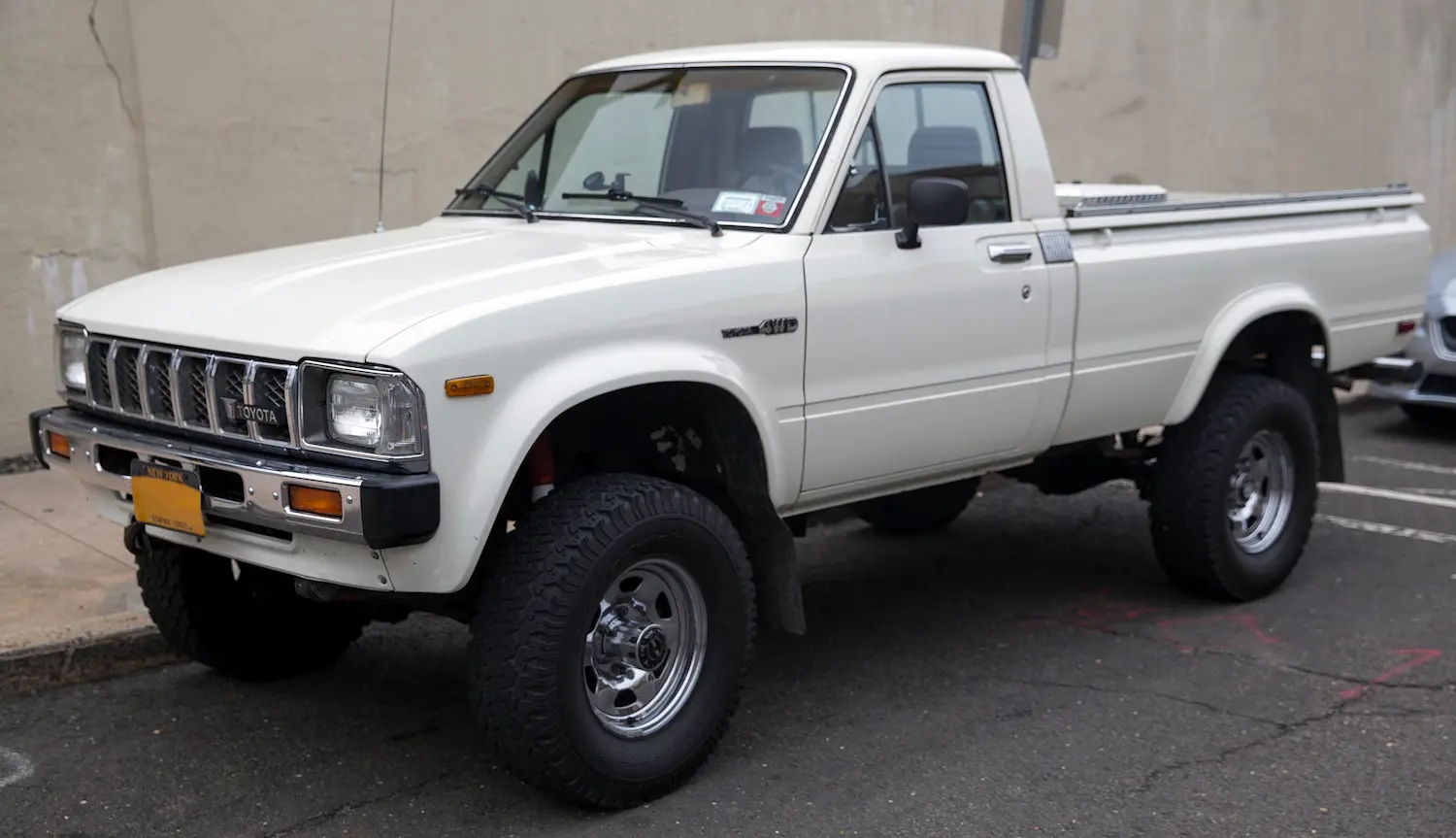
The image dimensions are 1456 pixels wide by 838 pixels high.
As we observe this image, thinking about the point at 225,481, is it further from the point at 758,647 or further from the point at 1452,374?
the point at 1452,374

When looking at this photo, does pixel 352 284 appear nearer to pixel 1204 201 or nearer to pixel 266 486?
pixel 266 486

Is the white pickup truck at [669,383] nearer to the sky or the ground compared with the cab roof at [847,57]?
nearer to the ground

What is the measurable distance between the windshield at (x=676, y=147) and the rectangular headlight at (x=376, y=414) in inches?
54.2

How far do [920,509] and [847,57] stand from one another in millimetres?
2435

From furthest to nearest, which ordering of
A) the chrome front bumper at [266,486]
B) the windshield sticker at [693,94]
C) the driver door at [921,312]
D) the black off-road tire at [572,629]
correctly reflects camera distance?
the windshield sticker at [693,94], the driver door at [921,312], the black off-road tire at [572,629], the chrome front bumper at [266,486]

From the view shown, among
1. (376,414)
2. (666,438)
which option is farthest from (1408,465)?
(376,414)

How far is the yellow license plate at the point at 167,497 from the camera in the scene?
387 cm

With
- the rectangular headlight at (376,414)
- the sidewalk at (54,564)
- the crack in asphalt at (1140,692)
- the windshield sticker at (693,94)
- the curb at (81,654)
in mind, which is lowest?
the crack in asphalt at (1140,692)

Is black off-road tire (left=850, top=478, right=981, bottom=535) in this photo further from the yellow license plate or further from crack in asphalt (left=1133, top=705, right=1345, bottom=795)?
the yellow license plate

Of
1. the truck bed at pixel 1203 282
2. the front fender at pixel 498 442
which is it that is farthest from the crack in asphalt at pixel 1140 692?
the front fender at pixel 498 442

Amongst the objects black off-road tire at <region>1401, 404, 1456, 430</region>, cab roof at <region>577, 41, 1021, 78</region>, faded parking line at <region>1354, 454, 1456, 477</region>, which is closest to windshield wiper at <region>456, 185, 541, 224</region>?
cab roof at <region>577, 41, 1021, 78</region>

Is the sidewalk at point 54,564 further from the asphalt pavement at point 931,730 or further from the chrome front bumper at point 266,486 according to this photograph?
the chrome front bumper at point 266,486

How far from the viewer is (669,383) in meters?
4.21

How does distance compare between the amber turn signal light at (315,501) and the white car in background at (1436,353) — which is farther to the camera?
the white car in background at (1436,353)
